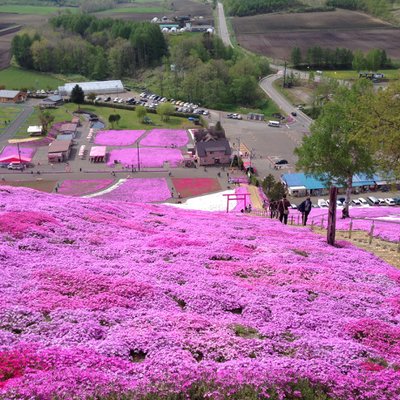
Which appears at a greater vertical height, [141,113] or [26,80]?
[26,80]

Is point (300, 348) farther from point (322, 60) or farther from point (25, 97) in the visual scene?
point (322, 60)

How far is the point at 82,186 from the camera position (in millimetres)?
73438

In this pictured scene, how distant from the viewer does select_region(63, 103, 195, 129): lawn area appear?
10946 centimetres

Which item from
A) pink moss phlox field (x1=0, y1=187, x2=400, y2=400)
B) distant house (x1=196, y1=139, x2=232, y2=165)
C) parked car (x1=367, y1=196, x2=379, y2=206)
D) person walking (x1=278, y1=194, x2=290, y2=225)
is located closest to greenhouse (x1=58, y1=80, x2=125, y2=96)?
distant house (x1=196, y1=139, x2=232, y2=165)

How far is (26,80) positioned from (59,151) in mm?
76418

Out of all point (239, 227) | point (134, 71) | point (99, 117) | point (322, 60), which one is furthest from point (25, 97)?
point (239, 227)

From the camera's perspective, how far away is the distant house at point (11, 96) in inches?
4909

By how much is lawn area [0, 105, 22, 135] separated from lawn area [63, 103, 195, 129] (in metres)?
12.4

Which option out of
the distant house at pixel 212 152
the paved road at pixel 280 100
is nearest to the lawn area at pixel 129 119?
the distant house at pixel 212 152

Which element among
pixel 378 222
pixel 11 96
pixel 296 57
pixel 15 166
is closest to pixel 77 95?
pixel 11 96

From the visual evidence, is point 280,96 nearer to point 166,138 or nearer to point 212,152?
point 166,138

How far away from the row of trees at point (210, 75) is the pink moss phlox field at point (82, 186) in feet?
196

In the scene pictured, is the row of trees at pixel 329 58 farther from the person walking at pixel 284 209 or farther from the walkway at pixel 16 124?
the person walking at pixel 284 209

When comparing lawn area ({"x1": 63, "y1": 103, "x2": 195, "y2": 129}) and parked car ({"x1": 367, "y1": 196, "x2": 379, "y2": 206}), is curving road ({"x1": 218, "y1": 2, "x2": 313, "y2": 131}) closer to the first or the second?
lawn area ({"x1": 63, "y1": 103, "x2": 195, "y2": 129})
